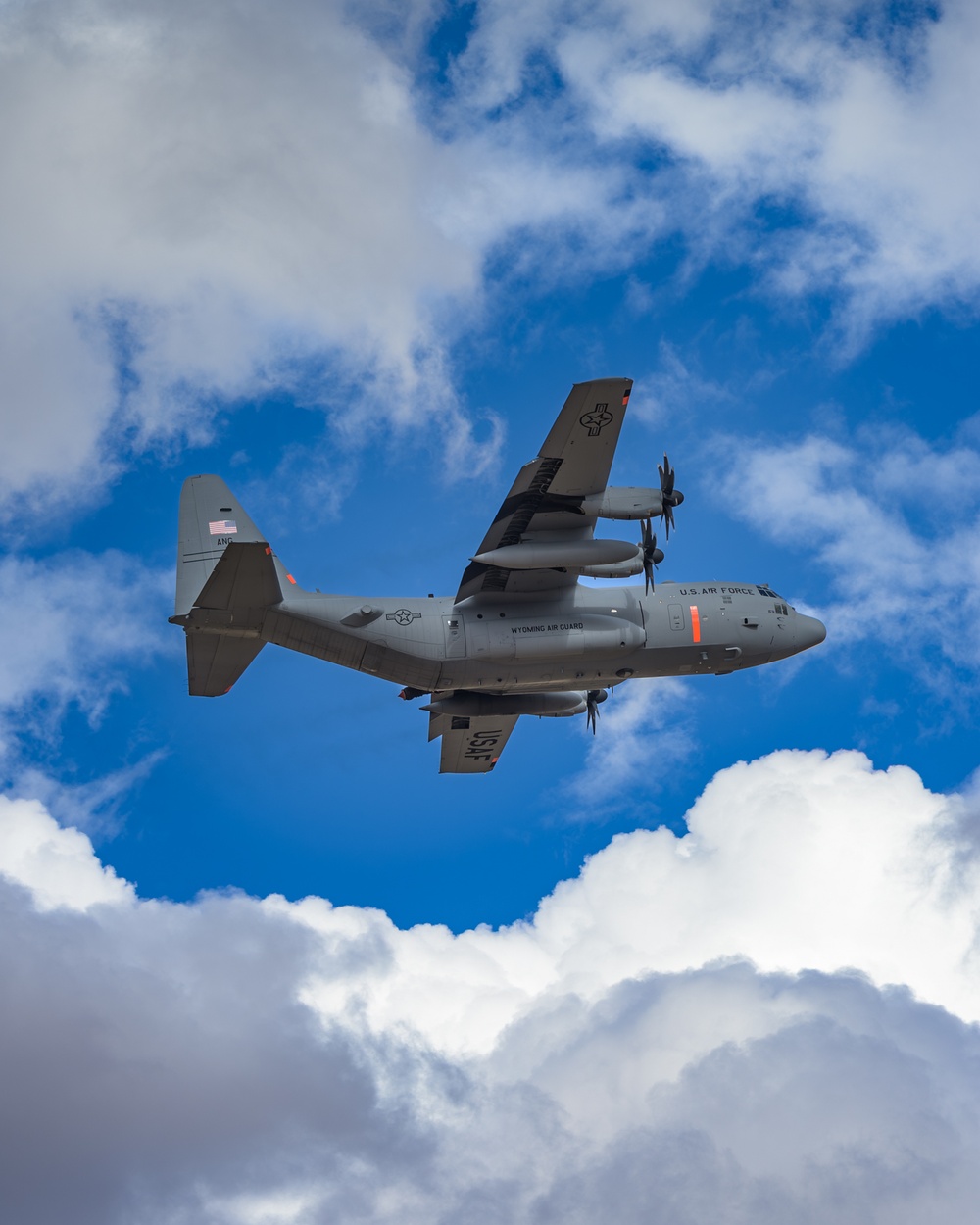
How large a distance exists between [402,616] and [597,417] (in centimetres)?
818

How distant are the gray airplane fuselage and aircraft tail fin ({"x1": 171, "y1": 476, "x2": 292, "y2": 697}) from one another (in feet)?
1.23

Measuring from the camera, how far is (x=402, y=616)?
141 ft

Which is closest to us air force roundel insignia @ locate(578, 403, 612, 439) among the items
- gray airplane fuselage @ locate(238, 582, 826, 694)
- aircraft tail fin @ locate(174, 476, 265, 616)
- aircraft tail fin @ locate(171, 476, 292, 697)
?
gray airplane fuselage @ locate(238, 582, 826, 694)

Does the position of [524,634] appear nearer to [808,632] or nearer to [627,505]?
[627,505]

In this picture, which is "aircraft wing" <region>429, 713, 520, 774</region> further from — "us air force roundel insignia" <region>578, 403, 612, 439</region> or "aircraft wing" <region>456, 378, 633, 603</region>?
"us air force roundel insignia" <region>578, 403, 612, 439</region>

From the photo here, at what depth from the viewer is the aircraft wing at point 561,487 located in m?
39.6

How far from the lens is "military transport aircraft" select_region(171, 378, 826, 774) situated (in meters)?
40.8

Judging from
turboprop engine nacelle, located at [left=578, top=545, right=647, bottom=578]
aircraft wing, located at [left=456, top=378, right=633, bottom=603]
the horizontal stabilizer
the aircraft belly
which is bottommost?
the aircraft belly

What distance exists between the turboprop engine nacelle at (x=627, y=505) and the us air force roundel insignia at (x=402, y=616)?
234 inches

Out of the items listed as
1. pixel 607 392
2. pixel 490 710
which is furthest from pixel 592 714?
pixel 607 392

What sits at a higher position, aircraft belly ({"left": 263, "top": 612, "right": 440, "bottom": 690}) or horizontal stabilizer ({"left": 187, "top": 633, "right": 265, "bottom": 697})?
horizontal stabilizer ({"left": 187, "top": 633, "right": 265, "bottom": 697})

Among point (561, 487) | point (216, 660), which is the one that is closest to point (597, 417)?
point (561, 487)

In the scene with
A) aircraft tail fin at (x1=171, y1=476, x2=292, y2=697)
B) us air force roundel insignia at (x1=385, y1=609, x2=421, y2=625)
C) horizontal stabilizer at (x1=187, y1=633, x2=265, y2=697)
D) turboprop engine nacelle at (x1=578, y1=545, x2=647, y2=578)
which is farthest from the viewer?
horizontal stabilizer at (x1=187, y1=633, x2=265, y2=697)

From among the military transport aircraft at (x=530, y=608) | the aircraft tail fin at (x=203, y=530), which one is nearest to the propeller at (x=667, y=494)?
the military transport aircraft at (x=530, y=608)
